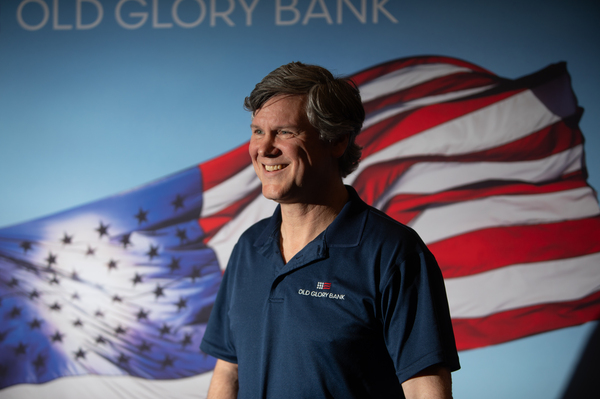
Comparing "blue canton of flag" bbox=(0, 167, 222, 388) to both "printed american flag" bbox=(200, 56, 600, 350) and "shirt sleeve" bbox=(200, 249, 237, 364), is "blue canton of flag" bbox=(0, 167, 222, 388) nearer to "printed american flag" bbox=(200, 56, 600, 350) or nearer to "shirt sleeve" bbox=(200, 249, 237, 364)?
"printed american flag" bbox=(200, 56, 600, 350)

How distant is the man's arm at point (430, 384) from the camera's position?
2.79ft

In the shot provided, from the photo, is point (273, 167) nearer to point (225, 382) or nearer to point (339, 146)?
point (339, 146)

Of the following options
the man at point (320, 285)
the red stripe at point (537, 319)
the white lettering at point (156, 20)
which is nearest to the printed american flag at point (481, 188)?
the red stripe at point (537, 319)

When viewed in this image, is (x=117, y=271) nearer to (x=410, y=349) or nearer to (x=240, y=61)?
(x=240, y=61)

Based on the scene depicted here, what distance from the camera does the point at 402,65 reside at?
2531 mm

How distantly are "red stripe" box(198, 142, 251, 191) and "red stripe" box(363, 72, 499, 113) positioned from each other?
2.42 ft

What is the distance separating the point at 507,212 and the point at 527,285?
1.28 ft

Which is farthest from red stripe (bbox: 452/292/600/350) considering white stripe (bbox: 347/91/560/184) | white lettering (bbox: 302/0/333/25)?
white lettering (bbox: 302/0/333/25)

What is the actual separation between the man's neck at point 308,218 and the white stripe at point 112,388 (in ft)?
5.50

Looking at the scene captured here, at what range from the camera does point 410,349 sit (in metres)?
0.87

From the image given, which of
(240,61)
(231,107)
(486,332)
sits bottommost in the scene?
(486,332)

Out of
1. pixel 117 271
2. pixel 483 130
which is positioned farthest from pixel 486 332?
pixel 117 271

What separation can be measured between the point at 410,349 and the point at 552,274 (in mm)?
1891

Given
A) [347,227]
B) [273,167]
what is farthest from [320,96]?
[347,227]
